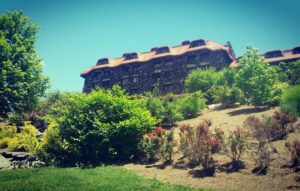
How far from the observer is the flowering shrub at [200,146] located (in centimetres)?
1161

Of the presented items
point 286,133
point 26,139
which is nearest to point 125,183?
point 286,133

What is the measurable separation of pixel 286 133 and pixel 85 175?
11062 mm

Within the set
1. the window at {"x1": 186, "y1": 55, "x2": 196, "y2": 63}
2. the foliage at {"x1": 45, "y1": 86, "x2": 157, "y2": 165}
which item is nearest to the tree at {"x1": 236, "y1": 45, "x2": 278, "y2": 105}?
the foliage at {"x1": 45, "y1": 86, "x2": 157, "y2": 165}

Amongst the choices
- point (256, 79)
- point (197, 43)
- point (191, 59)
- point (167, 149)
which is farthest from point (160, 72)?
point (167, 149)

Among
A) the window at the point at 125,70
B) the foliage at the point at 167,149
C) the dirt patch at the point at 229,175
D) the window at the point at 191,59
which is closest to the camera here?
the dirt patch at the point at 229,175

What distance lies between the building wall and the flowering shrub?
103 ft

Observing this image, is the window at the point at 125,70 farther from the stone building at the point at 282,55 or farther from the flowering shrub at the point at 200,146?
the flowering shrub at the point at 200,146

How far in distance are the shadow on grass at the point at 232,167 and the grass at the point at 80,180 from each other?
2.68 m

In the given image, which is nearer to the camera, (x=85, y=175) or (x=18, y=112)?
(x=85, y=175)

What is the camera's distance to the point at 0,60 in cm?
2277

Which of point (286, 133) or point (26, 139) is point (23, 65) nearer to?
point (26, 139)

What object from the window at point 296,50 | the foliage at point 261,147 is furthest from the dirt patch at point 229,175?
the window at point 296,50

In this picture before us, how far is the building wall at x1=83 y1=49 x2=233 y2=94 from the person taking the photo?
4559 centimetres

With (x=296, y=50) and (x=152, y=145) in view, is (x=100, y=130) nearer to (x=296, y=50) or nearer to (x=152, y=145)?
(x=152, y=145)
